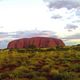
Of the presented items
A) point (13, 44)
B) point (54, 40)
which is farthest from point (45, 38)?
point (13, 44)

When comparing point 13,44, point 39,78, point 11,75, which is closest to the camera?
point 39,78

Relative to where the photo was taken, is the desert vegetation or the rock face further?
the rock face

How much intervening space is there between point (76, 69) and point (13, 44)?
437 feet

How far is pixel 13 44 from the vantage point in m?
160

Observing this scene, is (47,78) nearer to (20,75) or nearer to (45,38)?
(20,75)

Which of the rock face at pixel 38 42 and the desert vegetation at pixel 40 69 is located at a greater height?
the rock face at pixel 38 42

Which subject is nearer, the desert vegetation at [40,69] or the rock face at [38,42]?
the desert vegetation at [40,69]

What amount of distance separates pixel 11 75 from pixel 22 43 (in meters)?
132

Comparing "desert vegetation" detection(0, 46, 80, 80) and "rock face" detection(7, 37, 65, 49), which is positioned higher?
"rock face" detection(7, 37, 65, 49)

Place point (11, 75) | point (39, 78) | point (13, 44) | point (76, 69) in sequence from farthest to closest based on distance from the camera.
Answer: point (13, 44) < point (76, 69) < point (11, 75) < point (39, 78)

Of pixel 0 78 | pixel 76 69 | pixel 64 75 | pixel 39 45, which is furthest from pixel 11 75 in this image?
pixel 39 45

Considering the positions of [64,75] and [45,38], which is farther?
[45,38]

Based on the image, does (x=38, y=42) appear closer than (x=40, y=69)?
No

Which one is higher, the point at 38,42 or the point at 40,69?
the point at 38,42
